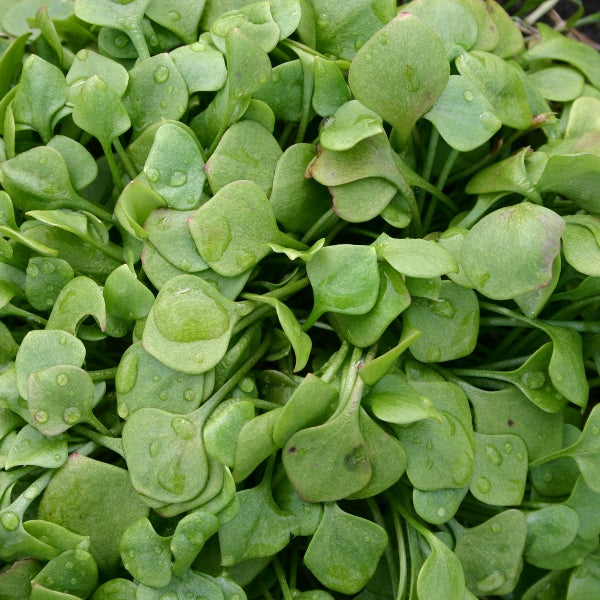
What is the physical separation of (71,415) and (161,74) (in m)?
0.36

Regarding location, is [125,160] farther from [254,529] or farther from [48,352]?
[254,529]

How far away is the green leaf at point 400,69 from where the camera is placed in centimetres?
68

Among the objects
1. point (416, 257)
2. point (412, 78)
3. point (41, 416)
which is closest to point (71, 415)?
point (41, 416)

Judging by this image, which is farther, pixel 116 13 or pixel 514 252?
pixel 116 13

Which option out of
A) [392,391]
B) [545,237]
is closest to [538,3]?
[545,237]

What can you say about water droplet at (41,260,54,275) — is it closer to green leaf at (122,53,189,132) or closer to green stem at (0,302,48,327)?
green stem at (0,302,48,327)

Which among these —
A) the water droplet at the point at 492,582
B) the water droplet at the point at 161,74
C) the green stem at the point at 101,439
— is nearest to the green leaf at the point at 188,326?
the green stem at the point at 101,439

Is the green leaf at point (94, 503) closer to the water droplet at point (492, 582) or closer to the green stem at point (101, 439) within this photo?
the green stem at point (101, 439)

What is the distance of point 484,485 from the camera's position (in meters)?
0.72

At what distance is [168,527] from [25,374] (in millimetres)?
197

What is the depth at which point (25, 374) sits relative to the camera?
2.22 feet

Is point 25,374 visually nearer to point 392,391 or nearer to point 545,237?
point 392,391

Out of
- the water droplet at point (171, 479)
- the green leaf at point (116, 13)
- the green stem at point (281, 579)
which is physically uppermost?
the green leaf at point (116, 13)

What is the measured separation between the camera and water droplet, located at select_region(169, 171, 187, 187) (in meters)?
0.72
